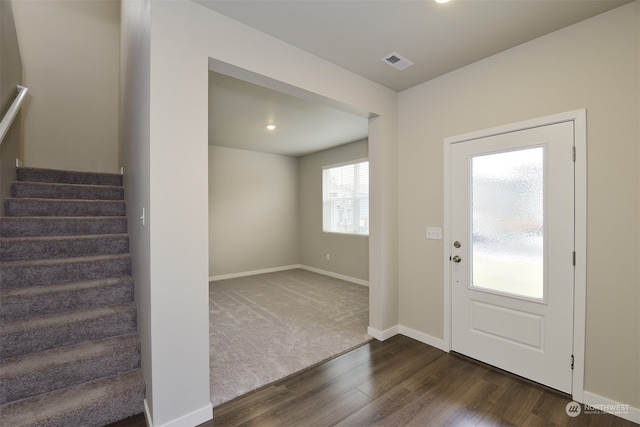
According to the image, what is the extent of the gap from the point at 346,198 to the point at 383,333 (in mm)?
3194

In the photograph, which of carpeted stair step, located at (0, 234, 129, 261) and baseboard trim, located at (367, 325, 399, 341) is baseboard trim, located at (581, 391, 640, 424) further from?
carpeted stair step, located at (0, 234, 129, 261)

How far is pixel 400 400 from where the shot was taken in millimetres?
2002

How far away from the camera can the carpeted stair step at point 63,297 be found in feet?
6.51

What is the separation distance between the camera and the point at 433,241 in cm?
286

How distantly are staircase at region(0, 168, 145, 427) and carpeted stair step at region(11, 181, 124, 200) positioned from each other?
11 millimetres

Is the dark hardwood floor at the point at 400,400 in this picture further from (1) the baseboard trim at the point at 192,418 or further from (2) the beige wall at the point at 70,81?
(2) the beige wall at the point at 70,81

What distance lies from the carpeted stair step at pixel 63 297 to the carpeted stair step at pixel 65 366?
33 centimetres

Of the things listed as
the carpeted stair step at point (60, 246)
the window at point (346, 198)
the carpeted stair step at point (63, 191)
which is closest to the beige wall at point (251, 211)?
the window at point (346, 198)

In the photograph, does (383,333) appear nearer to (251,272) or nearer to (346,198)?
(346,198)

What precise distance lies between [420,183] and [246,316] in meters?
2.74

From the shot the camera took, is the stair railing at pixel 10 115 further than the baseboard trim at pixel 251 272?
No

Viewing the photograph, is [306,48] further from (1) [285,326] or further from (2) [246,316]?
(2) [246,316]

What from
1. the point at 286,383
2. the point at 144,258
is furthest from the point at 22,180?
the point at 286,383

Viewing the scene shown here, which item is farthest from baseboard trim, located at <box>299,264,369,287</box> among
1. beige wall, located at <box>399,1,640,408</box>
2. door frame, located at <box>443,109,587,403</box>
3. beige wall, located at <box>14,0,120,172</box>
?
beige wall, located at <box>14,0,120,172</box>
